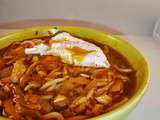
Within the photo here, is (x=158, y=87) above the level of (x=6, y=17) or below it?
below

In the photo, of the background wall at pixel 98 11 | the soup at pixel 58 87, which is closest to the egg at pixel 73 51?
the soup at pixel 58 87

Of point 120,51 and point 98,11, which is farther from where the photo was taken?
point 98,11

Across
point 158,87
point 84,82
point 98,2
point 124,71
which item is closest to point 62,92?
point 84,82

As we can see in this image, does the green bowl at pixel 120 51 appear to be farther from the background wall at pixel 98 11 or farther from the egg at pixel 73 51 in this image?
the background wall at pixel 98 11

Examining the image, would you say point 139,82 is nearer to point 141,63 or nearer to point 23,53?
point 141,63

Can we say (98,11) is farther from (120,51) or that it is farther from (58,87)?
(58,87)

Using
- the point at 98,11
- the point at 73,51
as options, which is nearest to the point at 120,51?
the point at 73,51
